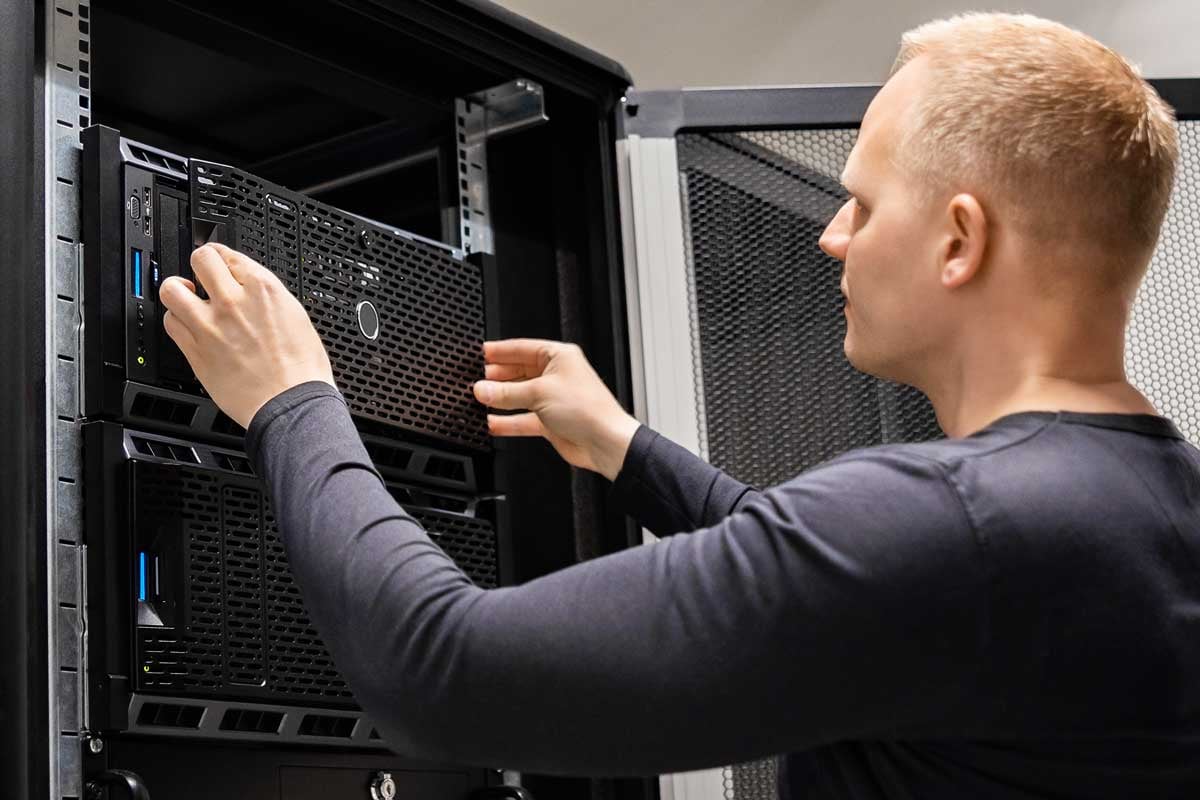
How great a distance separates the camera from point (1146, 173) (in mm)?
842

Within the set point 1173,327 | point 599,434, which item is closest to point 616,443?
point 599,434

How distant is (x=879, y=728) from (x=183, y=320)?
1.66ft

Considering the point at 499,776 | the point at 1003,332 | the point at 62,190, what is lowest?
the point at 499,776

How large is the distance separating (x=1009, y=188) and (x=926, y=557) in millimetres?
234

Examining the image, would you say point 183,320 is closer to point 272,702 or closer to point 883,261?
point 272,702

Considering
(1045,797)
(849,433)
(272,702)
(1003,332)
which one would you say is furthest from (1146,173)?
(272,702)

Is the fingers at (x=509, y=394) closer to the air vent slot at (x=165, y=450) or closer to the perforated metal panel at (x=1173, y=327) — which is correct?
the air vent slot at (x=165, y=450)

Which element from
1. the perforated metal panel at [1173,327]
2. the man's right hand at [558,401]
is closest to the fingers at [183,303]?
the man's right hand at [558,401]

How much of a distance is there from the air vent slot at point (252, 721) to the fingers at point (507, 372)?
36 centimetres

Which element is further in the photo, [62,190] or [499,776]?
[499,776]

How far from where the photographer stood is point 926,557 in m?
0.71

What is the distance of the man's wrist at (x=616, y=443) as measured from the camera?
118 centimetres

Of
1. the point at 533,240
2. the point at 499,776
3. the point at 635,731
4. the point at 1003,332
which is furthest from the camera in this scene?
the point at 533,240

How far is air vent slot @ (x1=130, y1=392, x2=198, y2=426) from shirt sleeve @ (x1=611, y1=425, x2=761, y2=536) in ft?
1.14
